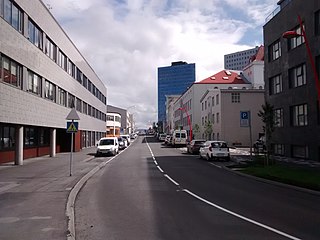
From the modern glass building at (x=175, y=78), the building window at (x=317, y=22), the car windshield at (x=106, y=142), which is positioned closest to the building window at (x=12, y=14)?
the car windshield at (x=106, y=142)

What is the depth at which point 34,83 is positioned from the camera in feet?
85.8

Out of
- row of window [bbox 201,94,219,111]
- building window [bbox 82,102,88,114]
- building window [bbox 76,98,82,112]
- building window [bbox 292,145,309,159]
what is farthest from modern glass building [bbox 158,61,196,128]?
building window [bbox 292,145,309,159]

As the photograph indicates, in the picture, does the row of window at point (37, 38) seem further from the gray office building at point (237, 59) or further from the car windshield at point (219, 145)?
the gray office building at point (237, 59)

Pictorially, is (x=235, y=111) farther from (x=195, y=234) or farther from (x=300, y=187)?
(x=195, y=234)

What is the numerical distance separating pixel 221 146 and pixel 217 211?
19966 millimetres

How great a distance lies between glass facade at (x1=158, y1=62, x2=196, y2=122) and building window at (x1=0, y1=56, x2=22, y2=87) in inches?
5043

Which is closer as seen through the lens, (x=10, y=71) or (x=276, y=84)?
(x=10, y=71)

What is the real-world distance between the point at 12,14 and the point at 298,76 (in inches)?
790

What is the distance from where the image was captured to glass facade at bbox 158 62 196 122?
15262cm

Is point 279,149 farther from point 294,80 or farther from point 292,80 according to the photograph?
point 294,80

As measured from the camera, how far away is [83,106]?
48.8 meters

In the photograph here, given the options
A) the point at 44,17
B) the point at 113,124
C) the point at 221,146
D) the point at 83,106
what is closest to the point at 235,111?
the point at 83,106

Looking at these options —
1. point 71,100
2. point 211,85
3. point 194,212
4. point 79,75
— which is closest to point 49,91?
point 71,100

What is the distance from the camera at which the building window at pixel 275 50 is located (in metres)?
32.0
